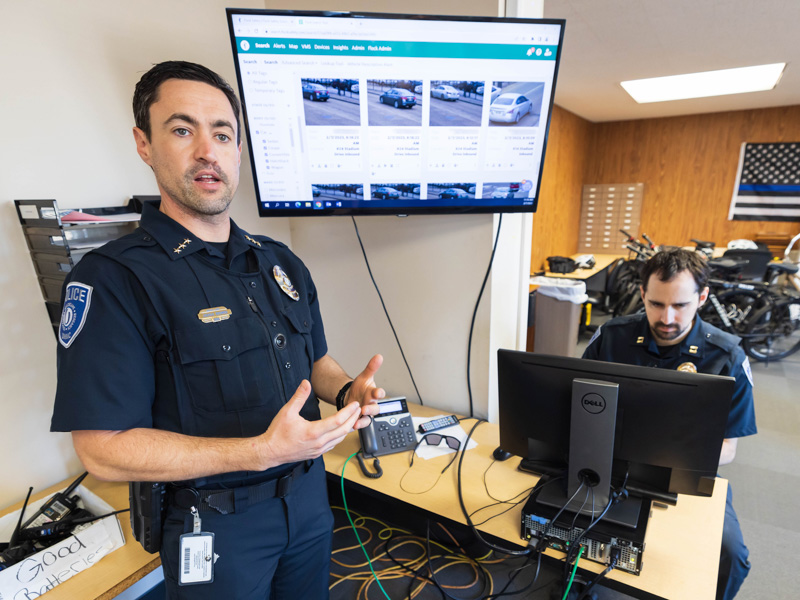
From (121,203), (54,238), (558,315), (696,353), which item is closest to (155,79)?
(54,238)

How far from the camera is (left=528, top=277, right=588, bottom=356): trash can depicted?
3.42 metres

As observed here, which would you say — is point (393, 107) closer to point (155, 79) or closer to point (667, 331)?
A: point (155, 79)

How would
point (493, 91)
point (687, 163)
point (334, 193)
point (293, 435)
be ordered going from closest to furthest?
point (293, 435) < point (493, 91) < point (334, 193) < point (687, 163)

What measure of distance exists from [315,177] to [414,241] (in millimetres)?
540

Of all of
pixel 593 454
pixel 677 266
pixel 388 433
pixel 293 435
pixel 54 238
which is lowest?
pixel 388 433

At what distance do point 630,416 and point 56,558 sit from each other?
1.55 metres

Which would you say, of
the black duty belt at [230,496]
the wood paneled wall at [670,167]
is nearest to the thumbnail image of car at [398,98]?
the black duty belt at [230,496]

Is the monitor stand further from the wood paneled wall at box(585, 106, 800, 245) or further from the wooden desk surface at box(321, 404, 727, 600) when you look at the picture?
the wood paneled wall at box(585, 106, 800, 245)

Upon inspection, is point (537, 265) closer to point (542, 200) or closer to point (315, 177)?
point (542, 200)

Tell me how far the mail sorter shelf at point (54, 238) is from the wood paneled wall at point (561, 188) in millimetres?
3982

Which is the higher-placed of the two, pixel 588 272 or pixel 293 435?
pixel 293 435

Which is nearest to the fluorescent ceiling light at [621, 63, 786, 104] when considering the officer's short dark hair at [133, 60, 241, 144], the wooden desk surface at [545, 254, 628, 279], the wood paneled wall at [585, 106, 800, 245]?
the wood paneled wall at [585, 106, 800, 245]

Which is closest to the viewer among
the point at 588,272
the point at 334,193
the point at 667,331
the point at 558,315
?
the point at 334,193

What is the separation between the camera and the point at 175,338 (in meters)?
0.90
